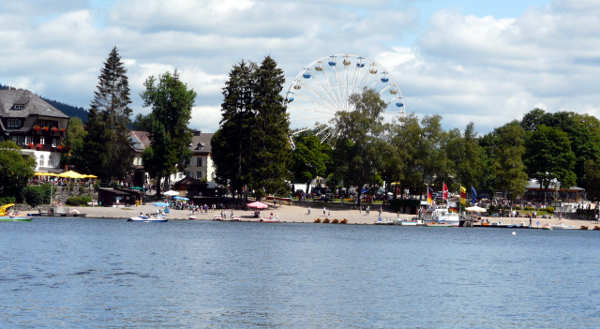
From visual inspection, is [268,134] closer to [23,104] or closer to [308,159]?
[308,159]

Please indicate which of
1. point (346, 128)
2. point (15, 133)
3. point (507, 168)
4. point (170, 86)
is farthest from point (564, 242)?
point (15, 133)

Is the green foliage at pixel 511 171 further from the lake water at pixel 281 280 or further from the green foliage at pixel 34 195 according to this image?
the green foliage at pixel 34 195

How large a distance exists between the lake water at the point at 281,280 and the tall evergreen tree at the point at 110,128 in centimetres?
2408

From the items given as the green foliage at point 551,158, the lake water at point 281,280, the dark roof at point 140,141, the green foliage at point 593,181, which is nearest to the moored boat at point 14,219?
the lake water at point 281,280

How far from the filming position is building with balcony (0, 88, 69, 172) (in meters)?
136

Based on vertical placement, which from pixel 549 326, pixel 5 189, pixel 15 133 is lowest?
pixel 549 326

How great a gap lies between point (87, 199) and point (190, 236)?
31.7 meters

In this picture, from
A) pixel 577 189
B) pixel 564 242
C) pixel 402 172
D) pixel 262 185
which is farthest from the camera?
pixel 577 189

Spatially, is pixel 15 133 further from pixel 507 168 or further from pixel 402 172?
pixel 507 168

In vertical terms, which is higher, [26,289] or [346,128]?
[346,128]

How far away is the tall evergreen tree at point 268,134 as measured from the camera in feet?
385

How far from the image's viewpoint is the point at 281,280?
56.9 meters

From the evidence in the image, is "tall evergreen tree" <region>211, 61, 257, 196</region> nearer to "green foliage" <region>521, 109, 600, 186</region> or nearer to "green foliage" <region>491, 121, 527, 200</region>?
"green foliage" <region>491, 121, 527, 200</region>

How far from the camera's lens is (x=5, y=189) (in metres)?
113
